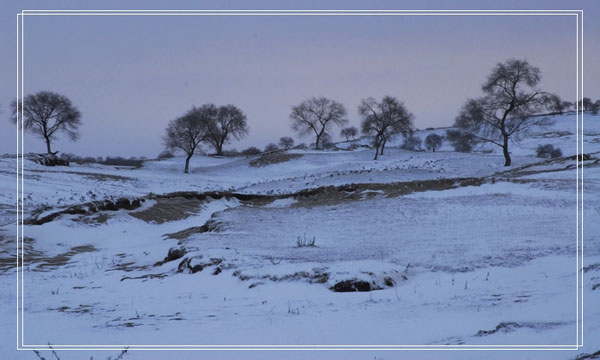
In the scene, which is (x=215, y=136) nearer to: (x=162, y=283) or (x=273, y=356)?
(x=162, y=283)

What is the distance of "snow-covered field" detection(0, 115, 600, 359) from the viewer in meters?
5.26

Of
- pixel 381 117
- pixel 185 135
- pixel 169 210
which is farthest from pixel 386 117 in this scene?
pixel 169 210

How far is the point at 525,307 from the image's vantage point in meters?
5.83

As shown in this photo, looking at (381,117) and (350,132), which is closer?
(381,117)

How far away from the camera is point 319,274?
803 centimetres

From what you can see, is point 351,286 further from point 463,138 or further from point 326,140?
point 326,140

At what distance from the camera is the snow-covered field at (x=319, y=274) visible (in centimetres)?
526

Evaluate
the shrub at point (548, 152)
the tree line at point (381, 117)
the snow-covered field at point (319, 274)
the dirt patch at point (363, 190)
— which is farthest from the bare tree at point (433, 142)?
the snow-covered field at point (319, 274)

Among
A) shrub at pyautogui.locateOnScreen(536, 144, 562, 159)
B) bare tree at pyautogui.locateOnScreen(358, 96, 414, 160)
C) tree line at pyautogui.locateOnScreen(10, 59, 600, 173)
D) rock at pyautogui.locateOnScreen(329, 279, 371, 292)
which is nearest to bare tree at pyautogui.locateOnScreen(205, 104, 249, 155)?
tree line at pyautogui.locateOnScreen(10, 59, 600, 173)

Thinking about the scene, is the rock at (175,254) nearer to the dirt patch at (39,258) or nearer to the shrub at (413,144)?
the dirt patch at (39,258)

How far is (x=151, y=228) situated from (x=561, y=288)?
15.3 meters

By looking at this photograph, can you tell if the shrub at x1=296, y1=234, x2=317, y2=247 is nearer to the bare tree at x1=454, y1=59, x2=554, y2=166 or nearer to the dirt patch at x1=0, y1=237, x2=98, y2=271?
the dirt patch at x1=0, y1=237, x2=98, y2=271

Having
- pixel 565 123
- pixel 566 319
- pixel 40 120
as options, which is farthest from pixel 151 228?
pixel 565 123

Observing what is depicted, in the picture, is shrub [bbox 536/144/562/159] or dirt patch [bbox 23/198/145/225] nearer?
dirt patch [bbox 23/198/145/225]
